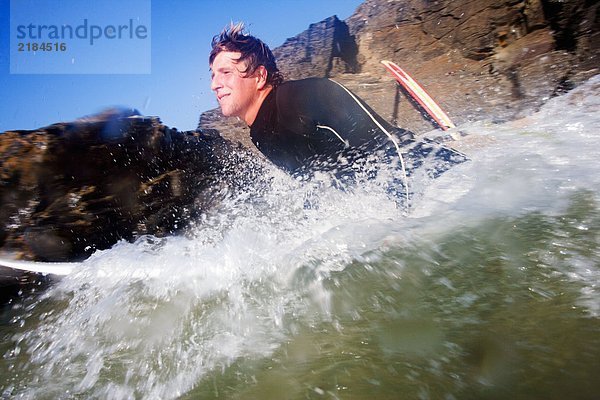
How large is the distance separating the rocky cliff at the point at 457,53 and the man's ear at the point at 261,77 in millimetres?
4469

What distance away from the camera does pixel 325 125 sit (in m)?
2.00

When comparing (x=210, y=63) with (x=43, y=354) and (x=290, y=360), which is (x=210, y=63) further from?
(x=290, y=360)

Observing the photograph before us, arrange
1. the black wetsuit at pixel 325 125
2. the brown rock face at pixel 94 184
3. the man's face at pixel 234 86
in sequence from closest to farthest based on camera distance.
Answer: the black wetsuit at pixel 325 125, the man's face at pixel 234 86, the brown rock face at pixel 94 184

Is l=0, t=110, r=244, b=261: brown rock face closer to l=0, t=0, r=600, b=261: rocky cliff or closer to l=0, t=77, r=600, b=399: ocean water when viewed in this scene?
l=0, t=0, r=600, b=261: rocky cliff

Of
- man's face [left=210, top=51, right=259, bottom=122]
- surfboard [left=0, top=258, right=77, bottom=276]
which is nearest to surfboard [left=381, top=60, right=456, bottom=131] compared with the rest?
man's face [left=210, top=51, right=259, bottom=122]

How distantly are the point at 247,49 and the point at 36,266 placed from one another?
91.3 inches

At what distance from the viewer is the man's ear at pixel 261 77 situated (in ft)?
7.78

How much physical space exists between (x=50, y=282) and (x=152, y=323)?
159cm

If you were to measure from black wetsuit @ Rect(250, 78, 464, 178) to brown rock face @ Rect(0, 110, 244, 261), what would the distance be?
1.50m

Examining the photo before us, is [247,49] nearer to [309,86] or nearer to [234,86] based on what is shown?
[234,86]

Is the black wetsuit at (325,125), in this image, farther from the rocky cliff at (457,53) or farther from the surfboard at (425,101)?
the rocky cliff at (457,53)

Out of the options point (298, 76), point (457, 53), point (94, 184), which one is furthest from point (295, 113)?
point (298, 76)

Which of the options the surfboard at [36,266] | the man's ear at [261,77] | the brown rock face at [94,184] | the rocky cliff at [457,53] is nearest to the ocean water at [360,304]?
the surfboard at [36,266]

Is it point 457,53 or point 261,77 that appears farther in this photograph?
point 457,53
